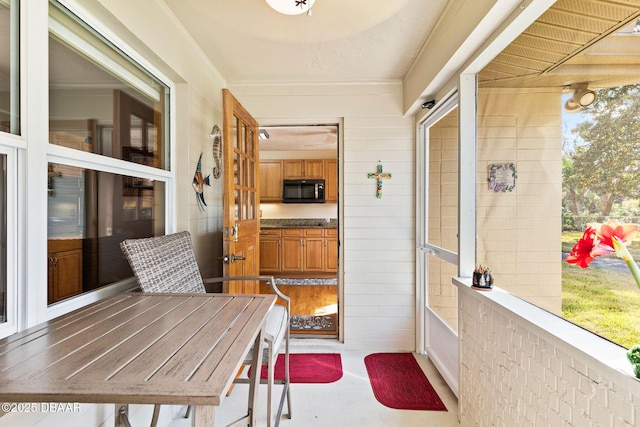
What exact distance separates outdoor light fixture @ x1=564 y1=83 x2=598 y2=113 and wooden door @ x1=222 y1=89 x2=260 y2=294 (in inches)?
69.6

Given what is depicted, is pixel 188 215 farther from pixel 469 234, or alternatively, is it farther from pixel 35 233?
pixel 469 234

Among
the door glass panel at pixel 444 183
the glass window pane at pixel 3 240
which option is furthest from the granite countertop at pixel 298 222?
the glass window pane at pixel 3 240

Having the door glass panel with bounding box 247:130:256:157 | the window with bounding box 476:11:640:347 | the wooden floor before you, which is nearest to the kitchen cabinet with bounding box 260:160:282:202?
the wooden floor

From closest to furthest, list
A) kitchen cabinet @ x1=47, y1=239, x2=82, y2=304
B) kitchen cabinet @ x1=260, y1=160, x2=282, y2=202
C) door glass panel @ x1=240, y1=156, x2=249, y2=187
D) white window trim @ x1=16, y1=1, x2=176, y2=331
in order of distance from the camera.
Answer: white window trim @ x1=16, y1=1, x2=176, y2=331 → kitchen cabinet @ x1=47, y1=239, x2=82, y2=304 → door glass panel @ x1=240, y1=156, x2=249, y2=187 → kitchen cabinet @ x1=260, y1=160, x2=282, y2=202

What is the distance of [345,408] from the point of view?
1941mm

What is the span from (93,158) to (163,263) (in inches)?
23.1

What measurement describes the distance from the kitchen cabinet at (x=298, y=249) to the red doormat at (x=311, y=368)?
9.07ft

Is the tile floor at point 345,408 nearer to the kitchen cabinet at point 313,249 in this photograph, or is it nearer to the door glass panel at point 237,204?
the door glass panel at point 237,204

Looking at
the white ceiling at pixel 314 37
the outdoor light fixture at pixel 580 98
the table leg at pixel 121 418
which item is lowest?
the table leg at pixel 121 418

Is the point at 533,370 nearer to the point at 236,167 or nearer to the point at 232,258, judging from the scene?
the point at 232,258

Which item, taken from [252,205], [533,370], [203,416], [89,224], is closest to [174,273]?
[89,224]

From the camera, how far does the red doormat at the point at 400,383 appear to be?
6.49 ft

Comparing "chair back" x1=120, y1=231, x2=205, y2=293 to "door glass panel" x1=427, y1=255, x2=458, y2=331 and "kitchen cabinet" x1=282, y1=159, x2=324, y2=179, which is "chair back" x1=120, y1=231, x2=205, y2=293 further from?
"kitchen cabinet" x1=282, y1=159, x2=324, y2=179

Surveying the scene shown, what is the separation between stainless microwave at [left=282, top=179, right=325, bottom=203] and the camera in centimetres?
571
